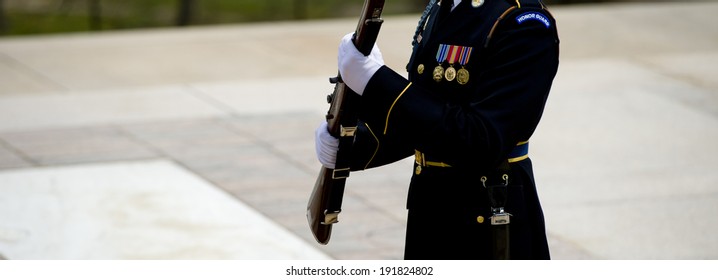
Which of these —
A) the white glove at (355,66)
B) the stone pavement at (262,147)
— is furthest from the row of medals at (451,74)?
the stone pavement at (262,147)

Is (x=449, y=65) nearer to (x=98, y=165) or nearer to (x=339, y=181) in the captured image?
(x=339, y=181)

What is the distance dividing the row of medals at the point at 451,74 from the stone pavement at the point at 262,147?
7.61 ft

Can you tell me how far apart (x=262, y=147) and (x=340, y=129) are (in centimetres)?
385

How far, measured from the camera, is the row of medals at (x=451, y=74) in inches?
108

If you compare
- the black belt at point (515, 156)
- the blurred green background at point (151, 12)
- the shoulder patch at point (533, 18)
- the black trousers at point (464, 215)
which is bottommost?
the blurred green background at point (151, 12)

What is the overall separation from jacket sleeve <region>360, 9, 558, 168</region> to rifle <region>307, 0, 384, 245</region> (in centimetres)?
9

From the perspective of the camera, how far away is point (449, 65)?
2.78 m

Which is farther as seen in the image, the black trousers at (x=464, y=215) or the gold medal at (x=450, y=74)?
the black trousers at (x=464, y=215)

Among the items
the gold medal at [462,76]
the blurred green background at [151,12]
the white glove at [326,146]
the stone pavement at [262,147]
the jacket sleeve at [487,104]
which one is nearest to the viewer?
the jacket sleeve at [487,104]

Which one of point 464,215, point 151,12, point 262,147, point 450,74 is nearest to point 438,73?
point 450,74

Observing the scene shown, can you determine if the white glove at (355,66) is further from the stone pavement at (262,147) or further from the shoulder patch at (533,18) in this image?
the stone pavement at (262,147)

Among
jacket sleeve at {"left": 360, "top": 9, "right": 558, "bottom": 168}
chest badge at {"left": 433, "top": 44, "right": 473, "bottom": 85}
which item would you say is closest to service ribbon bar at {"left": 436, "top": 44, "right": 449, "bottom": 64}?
chest badge at {"left": 433, "top": 44, "right": 473, "bottom": 85}

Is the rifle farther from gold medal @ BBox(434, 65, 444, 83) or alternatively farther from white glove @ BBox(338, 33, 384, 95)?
gold medal @ BBox(434, 65, 444, 83)

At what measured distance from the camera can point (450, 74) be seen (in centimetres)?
277
